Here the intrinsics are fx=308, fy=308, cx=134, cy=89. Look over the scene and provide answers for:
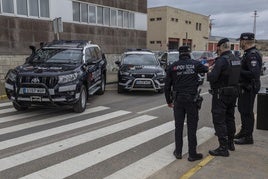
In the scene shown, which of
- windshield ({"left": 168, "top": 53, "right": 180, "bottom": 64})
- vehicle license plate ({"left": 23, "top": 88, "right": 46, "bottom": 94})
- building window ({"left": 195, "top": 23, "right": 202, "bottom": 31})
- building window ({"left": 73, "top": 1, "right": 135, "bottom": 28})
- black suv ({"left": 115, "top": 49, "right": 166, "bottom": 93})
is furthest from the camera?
building window ({"left": 195, "top": 23, "right": 202, "bottom": 31})

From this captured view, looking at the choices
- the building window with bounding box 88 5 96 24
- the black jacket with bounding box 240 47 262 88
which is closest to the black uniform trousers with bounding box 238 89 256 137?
the black jacket with bounding box 240 47 262 88

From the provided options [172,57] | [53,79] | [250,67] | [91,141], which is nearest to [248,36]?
[250,67]

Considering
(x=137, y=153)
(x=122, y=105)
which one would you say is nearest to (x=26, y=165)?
(x=137, y=153)

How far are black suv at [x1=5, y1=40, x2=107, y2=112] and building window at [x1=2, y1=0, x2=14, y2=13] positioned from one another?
21.6ft

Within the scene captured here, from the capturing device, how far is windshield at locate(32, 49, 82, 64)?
923 cm

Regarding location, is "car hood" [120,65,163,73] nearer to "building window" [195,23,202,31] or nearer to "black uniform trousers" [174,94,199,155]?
"black uniform trousers" [174,94,199,155]

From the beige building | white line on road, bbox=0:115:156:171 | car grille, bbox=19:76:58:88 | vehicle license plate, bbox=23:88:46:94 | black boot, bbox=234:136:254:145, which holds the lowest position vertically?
white line on road, bbox=0:115:156:171

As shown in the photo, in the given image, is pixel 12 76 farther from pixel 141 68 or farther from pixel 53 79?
pixel 141 68

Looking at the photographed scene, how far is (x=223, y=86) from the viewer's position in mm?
5004

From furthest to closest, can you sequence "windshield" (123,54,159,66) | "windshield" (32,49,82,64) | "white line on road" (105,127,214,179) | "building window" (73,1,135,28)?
1. "building window" (73,1,135,28)
2. "windshield" (123,54,159,66)
3. "windshield" (32,49,82,64)
4. "white line on road" (105,127,214,179)

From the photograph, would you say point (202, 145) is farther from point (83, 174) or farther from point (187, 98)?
A: point (83, 174)

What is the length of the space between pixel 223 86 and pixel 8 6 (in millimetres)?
13299

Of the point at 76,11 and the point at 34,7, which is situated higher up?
the point at 76,11

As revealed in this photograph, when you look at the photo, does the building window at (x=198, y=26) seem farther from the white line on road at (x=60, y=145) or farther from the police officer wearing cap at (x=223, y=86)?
the police officer wearing cap at (x=223, y=86)
